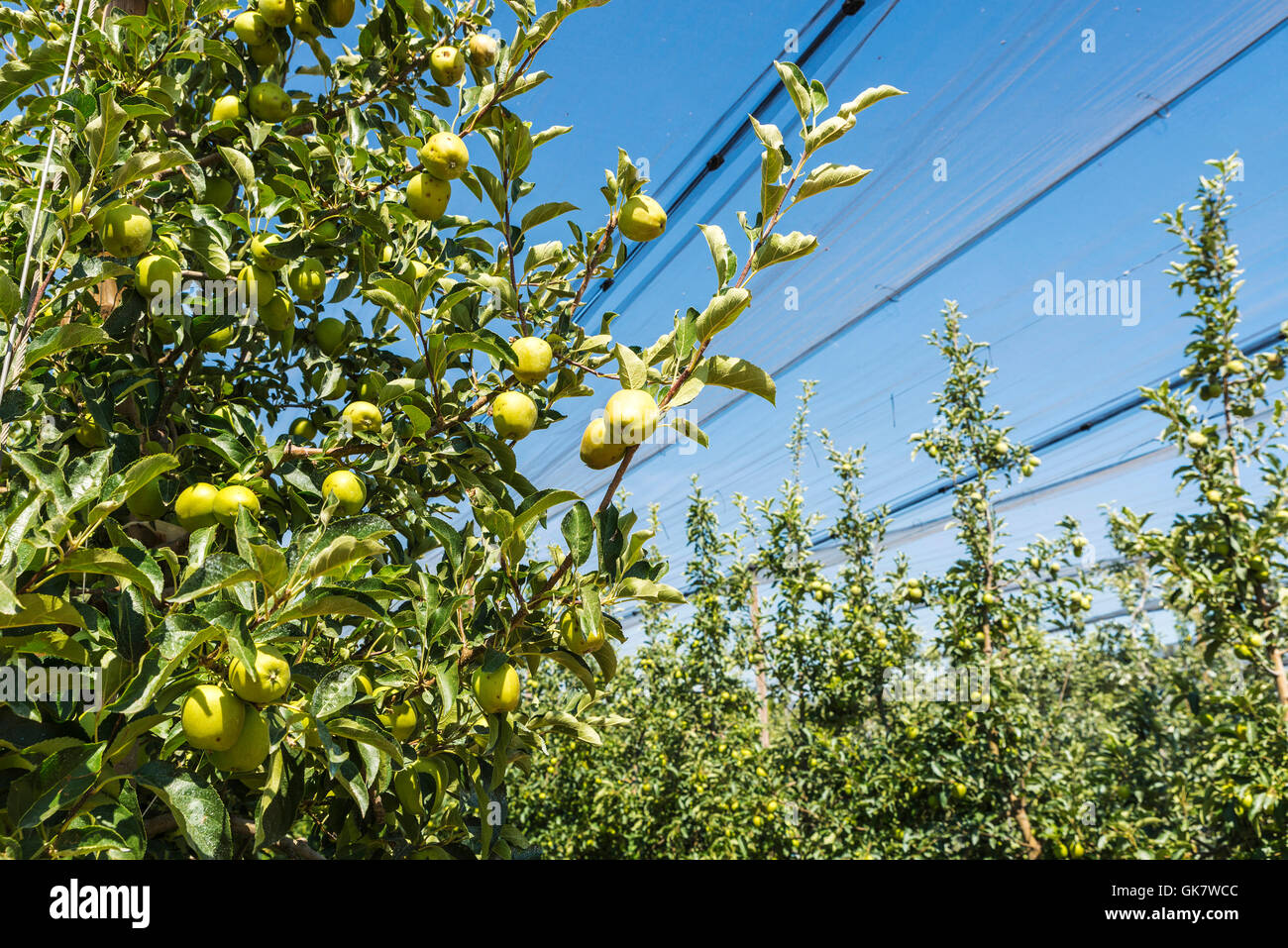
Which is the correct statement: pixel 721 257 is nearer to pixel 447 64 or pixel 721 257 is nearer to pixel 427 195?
pixel 427 195

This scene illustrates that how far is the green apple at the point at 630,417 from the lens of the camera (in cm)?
81

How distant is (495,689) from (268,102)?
3.98 feet

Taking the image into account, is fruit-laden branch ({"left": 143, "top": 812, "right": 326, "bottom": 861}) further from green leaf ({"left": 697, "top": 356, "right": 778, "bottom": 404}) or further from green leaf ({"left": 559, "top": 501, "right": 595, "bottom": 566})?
green leaf ({"left": 697, "top": 356, "right": 778, "bottom": 404})

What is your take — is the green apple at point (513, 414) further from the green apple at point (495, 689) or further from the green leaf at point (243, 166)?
the green leaf at point (243, 166)

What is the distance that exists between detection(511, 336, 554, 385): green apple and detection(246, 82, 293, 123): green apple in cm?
73

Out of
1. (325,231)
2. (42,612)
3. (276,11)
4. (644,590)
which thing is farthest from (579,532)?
(276,11)

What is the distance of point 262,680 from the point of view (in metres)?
0.80

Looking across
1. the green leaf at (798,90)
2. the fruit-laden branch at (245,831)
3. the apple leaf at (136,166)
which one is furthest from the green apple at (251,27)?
the fruit-laden branch at (245,831)

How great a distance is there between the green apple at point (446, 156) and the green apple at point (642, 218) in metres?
0.30

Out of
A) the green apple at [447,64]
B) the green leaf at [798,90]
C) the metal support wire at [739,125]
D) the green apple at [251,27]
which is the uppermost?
the metal support wire at [739,125]

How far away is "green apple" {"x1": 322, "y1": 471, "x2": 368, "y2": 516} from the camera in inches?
44.2

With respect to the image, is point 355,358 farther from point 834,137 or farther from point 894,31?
point 894,31

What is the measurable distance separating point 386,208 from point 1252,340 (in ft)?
20.3
